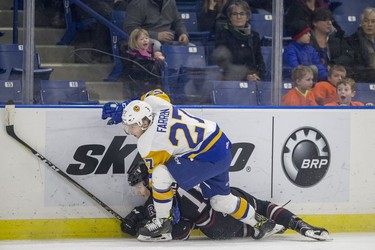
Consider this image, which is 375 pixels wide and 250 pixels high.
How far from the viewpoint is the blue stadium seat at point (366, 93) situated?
6.70m

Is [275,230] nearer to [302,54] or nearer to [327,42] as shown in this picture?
[302,54]

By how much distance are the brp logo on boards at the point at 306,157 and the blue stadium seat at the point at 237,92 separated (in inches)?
13.9

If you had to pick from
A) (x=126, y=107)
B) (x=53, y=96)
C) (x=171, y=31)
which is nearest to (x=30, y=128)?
(x=53, y=96)

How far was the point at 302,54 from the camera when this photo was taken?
261 inches

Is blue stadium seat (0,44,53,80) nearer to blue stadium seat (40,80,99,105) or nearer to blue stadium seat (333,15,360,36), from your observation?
blue stadium seat (40,80,99,105)

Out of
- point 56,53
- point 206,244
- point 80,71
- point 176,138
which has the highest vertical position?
point 56,53

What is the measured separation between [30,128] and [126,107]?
62cm

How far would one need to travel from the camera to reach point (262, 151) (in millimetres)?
6508

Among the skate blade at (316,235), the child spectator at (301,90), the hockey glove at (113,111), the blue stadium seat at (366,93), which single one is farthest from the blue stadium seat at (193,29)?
the skate blade at (316,235)

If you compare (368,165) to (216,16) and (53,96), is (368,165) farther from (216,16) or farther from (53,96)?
(53,96)

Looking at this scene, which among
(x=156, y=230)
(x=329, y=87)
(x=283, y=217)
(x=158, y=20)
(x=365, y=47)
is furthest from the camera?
(x=365, y=47)

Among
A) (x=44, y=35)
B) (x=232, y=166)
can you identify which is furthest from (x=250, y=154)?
(x=44, y=35)

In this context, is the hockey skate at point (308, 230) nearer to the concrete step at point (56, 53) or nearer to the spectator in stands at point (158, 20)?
the spectator in stands at point (158, 20)

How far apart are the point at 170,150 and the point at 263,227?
784mm
